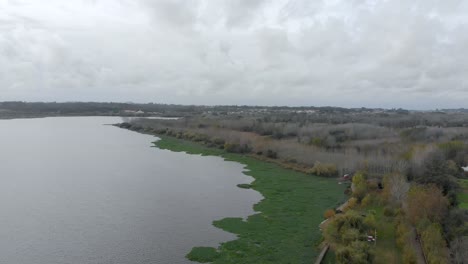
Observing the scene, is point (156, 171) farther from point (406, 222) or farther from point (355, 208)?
point (406, 222)

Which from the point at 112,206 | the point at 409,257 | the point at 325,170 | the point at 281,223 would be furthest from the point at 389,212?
the point at 112,206

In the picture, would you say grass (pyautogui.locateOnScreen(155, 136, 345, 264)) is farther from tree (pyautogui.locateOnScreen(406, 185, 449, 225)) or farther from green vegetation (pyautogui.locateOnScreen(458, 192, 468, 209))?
green vegetation (pyautogui.locateOnScreen(458, 192, 468, 209))

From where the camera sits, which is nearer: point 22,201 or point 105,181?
point 22,201

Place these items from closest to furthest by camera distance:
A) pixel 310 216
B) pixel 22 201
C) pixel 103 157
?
pixel 310 216 < pixel 22 201 < pixel 103 157

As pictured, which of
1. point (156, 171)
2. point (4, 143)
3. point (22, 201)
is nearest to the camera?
point (22, 201)

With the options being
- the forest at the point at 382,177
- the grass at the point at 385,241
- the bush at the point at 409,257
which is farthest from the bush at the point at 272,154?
the bush at the point at 409,257

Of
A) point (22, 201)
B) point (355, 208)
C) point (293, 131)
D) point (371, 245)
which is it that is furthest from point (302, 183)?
point (293, 131)

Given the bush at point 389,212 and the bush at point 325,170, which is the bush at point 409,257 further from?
the bush at point 325,170

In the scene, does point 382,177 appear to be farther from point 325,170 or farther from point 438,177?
point 438,177
